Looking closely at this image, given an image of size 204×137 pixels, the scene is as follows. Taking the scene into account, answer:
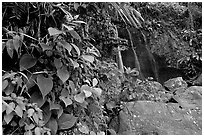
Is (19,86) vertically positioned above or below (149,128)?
above

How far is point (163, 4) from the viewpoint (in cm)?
407

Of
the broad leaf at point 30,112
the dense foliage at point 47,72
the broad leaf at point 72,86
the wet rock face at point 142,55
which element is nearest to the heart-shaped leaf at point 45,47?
the dense foliage at point 47,72

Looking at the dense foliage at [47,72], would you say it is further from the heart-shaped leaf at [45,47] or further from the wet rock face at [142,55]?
the wet rock face at [142,55]

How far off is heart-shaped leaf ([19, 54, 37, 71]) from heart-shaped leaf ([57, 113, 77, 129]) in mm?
329

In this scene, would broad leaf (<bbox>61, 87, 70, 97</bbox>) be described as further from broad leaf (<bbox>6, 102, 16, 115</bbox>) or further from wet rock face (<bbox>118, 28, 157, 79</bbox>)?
wet rock face (<bbox>118, 28, 157, 79</bbox>)

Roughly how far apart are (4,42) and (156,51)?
117 inches

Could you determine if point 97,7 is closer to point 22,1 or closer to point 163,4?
point 22,1

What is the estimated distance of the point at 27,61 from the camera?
140cm

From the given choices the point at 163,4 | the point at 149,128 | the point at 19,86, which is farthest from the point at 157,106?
the point at 163,4

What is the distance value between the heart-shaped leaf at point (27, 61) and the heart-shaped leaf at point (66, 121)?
329mm

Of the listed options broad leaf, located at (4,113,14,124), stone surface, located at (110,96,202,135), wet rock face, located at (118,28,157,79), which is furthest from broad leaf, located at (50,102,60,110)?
wet rock face, located at (118,28,157,79)

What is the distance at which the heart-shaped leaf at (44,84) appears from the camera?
1324 millimetres

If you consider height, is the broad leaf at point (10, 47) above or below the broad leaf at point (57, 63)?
above

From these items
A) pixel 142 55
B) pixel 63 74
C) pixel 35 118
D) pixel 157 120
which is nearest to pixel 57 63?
pixel 63 74
